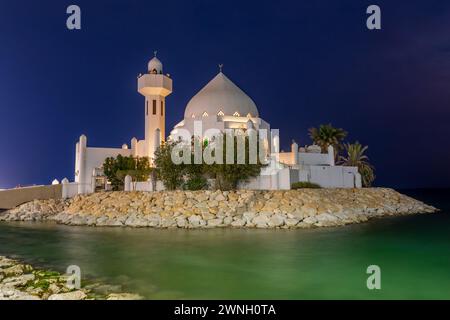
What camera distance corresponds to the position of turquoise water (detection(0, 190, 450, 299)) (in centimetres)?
1016

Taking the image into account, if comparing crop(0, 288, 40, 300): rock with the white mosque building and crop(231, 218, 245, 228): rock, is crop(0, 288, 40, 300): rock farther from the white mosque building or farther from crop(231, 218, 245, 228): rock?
the white mosque building

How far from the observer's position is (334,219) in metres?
24.6

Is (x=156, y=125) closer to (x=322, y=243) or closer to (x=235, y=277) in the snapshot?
(x=322, y=243)

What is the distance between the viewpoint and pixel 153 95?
131 ft

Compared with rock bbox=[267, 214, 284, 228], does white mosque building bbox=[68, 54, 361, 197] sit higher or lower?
higher

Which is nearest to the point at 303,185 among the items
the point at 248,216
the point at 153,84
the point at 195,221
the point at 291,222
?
the point at 291,222

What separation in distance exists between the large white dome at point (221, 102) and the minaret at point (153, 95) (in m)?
2.94

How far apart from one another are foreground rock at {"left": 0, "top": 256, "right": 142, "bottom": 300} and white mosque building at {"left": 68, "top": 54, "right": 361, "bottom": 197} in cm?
1809

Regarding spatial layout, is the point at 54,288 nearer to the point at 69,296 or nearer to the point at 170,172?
the point at 69,296

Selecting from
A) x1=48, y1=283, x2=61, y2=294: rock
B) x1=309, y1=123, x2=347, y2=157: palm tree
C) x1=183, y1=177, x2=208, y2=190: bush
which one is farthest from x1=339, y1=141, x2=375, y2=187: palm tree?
x1=48, y1=283, x2=61, y2=294: rock

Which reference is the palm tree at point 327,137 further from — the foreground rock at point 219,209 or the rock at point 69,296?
the rock at point 69,296

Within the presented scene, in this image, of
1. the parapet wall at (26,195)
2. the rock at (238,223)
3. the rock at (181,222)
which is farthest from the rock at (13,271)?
the parapet wall at (26,195)

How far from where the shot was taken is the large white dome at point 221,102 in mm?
38344
